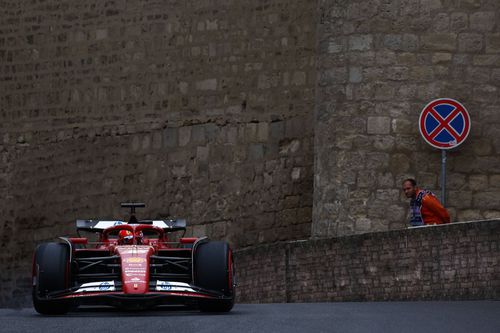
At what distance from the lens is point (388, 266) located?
57.5ft

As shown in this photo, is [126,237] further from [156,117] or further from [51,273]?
[156,117]

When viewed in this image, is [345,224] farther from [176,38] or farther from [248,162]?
[176,38]

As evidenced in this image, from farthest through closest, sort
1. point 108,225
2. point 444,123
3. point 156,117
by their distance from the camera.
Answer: point 156,117 < point 444,123 < point 108,225

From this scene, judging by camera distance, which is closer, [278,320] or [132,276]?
[278,320]

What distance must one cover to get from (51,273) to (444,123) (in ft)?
23.6

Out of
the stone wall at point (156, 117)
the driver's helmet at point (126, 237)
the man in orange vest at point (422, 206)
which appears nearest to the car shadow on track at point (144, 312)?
the driver's helmet at point (126, 237)

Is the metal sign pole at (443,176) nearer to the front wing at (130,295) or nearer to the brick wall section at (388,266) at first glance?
the brick wall section at (388,266)

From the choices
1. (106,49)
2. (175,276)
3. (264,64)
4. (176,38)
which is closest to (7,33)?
(106,49)

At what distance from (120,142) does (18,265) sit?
2.90m

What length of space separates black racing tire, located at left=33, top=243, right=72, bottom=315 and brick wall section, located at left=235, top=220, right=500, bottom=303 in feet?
15.1

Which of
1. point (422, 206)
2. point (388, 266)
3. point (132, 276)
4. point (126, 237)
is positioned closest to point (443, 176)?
point (422, 206)

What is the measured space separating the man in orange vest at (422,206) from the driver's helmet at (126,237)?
15.1ft

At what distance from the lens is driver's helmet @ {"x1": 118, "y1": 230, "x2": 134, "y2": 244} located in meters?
14.5

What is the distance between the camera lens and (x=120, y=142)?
25.6 meters
